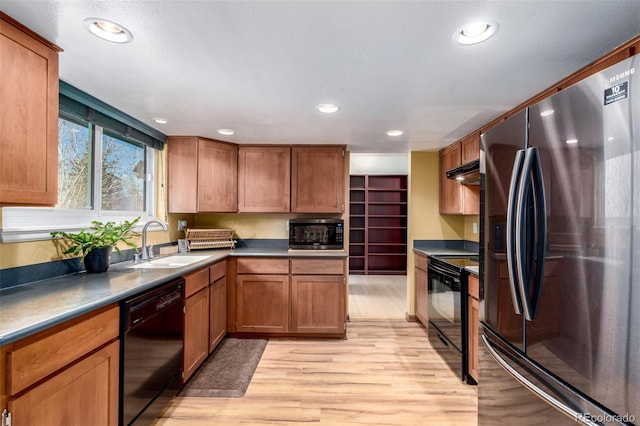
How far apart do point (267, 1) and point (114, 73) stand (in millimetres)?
1187

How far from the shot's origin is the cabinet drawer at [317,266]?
126 inches

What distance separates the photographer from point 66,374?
124cm

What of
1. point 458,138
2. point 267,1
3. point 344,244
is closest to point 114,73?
point 267,1

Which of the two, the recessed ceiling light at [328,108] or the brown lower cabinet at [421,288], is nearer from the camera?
the recessed ceiling light at [328,108]

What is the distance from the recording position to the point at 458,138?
321cm

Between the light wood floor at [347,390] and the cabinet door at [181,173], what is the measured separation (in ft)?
5.85

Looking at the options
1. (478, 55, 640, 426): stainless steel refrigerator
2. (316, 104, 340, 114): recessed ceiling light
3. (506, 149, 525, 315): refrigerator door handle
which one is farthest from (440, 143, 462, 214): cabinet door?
(506, 149, 525, 315): refrigerator door handle

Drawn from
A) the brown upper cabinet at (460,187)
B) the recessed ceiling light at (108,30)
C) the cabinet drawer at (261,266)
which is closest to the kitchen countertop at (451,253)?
the brown upper cabinet at (460,187)

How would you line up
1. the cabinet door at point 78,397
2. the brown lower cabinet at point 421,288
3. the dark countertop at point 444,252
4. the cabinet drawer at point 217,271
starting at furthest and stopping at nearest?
the brown lower cabinet at point 421,288 < the dark countertop at point 444,252 < the cabinet drawer at point 217,271 < the cabinet door at point 78,397

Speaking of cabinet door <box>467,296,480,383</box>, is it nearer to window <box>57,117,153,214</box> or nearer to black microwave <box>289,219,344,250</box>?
black microwave <box>289,219,344,250</box>

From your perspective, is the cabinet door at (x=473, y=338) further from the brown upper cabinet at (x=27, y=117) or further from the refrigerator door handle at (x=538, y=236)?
the brown upper cabinet at (x=27, y=117)

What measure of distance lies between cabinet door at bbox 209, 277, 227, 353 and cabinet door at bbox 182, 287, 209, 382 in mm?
89

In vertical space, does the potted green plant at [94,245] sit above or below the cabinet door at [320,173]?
below

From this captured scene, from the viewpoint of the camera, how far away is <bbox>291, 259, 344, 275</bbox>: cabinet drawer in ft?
10.5
